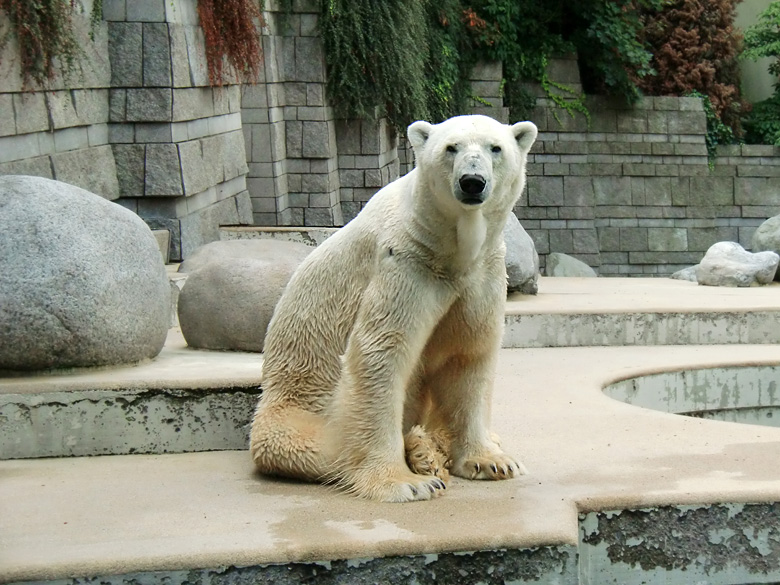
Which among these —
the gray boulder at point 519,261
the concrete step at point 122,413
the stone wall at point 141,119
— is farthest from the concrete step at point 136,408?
the gray boulder at point 519,261

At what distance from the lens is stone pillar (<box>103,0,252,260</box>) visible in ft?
22.1

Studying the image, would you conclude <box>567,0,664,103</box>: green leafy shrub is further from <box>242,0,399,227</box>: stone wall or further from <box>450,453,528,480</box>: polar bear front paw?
<box>450,453,528,480</box>: polar bear front paw

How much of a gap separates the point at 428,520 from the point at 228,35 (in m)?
5.53

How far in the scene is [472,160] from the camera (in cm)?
280

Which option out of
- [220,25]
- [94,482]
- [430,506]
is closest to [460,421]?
[430,506]

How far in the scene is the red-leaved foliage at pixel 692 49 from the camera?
1446 centimetres

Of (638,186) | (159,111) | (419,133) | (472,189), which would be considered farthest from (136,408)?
(638,186)

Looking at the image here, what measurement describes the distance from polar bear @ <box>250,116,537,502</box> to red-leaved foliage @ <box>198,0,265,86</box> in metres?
4.43

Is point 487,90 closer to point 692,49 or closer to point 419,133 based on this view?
point 692,49

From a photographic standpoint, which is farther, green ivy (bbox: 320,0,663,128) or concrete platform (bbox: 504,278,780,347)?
green ivy (bbox: 320,0,663,128)

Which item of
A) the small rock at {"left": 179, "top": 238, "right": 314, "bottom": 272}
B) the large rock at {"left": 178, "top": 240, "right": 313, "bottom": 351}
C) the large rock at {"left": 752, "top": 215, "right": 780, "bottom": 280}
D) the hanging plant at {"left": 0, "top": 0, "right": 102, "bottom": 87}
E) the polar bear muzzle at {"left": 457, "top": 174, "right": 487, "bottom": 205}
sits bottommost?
the large rock at {"left": 752, "top": 215, "right": 780, "bottom": 280}

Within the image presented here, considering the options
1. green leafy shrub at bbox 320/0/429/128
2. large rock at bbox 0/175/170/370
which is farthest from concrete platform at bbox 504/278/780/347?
green leafy shrub at bbox 320/0/429/128

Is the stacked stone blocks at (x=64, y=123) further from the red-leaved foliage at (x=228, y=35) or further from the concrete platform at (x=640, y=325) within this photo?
the concrete platform at (x=640, y=325)

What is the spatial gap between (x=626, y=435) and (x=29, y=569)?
2.16 m
